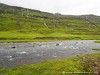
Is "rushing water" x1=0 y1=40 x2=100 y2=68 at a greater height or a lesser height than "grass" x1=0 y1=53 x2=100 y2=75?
lesser

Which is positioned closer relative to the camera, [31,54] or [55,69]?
[55,69]

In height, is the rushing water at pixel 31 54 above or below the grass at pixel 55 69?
below

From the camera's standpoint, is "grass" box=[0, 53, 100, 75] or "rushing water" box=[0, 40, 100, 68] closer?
"grass" box=[0, 53, 100, 75]

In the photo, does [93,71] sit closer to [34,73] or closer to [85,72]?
[85,72]

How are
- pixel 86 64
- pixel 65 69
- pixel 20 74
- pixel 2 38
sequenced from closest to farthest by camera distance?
pixel 20 74 < pixel 65 69 < pixel 86 64 < pixel 2 38

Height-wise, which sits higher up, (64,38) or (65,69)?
(65,69)

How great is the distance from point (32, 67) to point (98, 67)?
16248 millimetres

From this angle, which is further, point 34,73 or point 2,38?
point 2,38

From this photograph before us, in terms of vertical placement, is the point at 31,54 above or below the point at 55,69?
below

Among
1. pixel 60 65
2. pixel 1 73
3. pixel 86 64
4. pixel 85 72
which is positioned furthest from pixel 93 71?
pixel 1 73

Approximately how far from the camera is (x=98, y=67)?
4900cm

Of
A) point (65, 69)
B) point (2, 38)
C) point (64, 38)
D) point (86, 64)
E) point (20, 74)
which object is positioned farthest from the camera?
point (64, 38)

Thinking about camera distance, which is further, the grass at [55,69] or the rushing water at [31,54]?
the rushing water at [31,54]

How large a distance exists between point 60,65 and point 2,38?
111 meters
